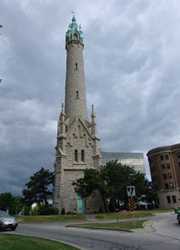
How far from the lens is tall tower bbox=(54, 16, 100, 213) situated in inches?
2218

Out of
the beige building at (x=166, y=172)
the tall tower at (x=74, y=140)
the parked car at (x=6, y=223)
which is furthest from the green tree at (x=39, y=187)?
the parked car at (x=6, y=223)

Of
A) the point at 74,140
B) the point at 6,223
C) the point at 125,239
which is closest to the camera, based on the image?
the point at 125,239

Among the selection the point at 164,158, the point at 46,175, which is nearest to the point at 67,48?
the point at 46,175

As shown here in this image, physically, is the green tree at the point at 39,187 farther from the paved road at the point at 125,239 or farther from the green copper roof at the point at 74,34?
the paved road at the point at 125,239

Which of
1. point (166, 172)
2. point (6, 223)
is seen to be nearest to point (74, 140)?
point (166, 172)

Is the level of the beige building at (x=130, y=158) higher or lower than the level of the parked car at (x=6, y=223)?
higher

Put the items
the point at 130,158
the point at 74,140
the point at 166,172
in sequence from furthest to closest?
1. the point at 130,158
2. the point at 166,172
3. the point at 74,140

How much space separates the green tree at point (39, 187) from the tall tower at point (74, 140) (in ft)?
56.3

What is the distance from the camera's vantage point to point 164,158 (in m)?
85.9

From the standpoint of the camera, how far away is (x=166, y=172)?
84.5 meters

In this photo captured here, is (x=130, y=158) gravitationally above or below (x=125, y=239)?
above

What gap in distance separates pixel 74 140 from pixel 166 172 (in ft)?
123

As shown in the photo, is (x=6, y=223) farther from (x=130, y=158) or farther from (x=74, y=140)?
(x=130, y=158)

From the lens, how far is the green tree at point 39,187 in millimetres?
74250
